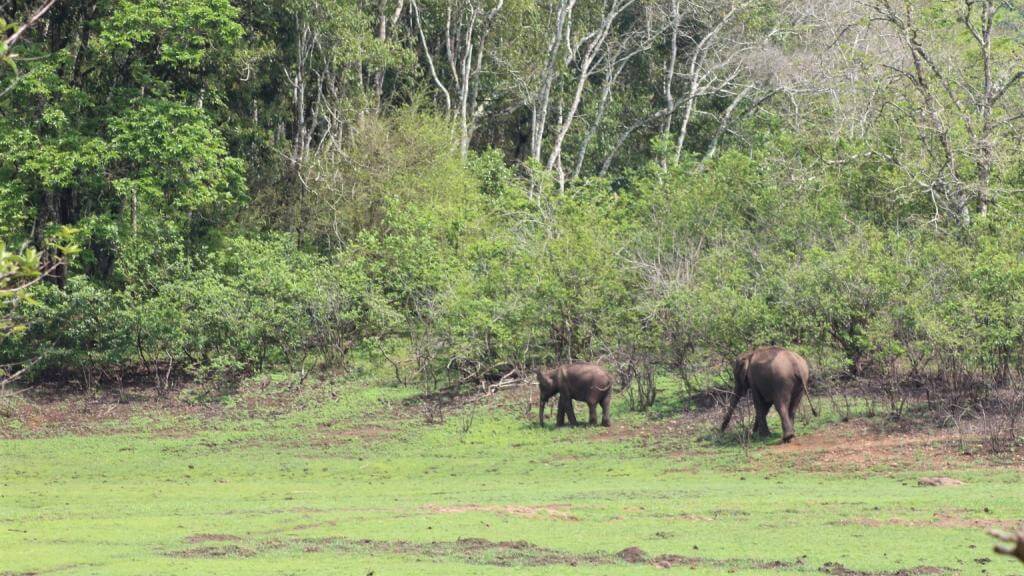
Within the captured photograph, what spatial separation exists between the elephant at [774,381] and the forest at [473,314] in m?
0.22

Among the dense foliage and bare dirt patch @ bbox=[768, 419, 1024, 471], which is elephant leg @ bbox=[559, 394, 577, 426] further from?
bare dirt patch @ bbox=[768, 419, 1024, 471]

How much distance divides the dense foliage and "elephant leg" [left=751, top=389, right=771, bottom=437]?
2.88 meters

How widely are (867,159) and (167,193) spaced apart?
19.6 m

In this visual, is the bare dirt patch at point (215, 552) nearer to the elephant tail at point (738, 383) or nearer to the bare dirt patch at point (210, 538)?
the bare dirt patch at point (210, 538)

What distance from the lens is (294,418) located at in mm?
30672

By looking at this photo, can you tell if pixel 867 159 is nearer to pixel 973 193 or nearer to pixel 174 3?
pixel 973 193

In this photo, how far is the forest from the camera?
17922 millimetres

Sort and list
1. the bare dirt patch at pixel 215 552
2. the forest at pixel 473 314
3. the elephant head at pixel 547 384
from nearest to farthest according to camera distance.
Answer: the bare dirt patch at pixel 215 552, the forest at pixel 473 314, the elephant head at pixel 547 384

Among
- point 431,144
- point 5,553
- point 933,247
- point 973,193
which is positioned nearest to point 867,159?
→ point 973,193

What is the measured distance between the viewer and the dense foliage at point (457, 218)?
1119 inches

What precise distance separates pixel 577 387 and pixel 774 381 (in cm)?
454

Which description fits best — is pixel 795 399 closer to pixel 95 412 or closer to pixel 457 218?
pixel 457 218

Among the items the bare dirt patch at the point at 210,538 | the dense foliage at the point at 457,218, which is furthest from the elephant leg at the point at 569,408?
the bare dirt patch at the point at 210,538

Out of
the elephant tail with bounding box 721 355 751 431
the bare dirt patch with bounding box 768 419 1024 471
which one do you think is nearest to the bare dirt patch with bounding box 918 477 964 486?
the bare dirt patch with bounding box 768 419 1024 471
